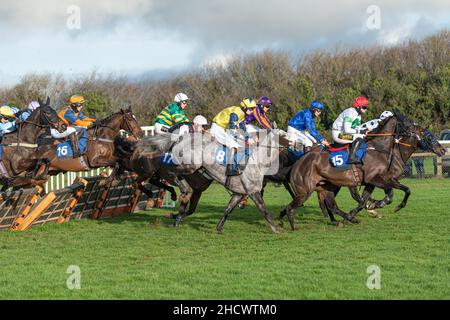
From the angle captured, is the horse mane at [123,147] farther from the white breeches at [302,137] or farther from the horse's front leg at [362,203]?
the horse's front leg at [362,203]

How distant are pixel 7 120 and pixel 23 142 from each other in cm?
119

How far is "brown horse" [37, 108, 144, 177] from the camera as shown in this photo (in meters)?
12.1

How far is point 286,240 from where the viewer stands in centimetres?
957

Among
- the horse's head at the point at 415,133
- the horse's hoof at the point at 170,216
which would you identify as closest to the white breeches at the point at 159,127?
the horse's hoof at the point at 170,216

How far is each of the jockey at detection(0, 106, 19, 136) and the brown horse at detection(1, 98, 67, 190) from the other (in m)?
0.26

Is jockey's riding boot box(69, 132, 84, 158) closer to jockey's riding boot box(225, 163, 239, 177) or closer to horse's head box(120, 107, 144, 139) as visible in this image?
horse's head box(120, 107, 144, 139)

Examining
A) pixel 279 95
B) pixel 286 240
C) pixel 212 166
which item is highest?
pixel 279 95

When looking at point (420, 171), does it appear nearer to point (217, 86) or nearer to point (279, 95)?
point (279, 95)

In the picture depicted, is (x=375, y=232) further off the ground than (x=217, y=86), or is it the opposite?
(x=217, y=86)

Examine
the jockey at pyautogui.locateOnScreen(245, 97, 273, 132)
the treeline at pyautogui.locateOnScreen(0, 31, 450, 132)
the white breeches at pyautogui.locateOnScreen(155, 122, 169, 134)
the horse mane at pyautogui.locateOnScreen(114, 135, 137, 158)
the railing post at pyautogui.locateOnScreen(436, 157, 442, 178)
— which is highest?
the treeline at pyautogui.locateOnScreen(0, 31, 450, 132)

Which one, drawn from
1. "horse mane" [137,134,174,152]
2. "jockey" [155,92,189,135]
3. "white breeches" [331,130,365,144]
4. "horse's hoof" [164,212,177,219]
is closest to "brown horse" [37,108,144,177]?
"jockey" [155,92,189,135]

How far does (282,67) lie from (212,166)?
25260 mm

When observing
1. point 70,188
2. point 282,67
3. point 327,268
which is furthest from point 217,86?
point 327,268
